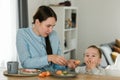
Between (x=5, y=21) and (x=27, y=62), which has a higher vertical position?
(x=5, y=21)

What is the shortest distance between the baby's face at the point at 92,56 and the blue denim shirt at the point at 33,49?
25 centimetres

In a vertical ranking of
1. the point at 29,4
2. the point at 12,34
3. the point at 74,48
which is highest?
the point at 29,4

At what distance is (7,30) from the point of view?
331cm

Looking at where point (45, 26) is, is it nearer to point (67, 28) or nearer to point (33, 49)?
point (33, 49)

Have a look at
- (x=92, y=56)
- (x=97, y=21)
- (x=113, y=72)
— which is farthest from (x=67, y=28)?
(x=113, y=72)

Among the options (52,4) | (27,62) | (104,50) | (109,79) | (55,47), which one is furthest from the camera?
(52,4)

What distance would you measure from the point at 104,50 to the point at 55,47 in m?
1.91

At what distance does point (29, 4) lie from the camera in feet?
12.3


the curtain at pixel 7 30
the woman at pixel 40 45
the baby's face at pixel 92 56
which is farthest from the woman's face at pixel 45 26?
the curtain at pixel 7 30

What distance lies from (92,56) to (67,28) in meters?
2.42

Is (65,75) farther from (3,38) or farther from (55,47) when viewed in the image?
(3,38)

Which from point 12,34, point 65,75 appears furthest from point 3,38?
point 65,75

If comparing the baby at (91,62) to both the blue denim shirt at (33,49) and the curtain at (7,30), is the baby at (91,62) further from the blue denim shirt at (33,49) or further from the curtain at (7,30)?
the curtain at (7,30)

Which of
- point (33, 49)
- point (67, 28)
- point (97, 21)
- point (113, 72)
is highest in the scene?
point (97, 21)
